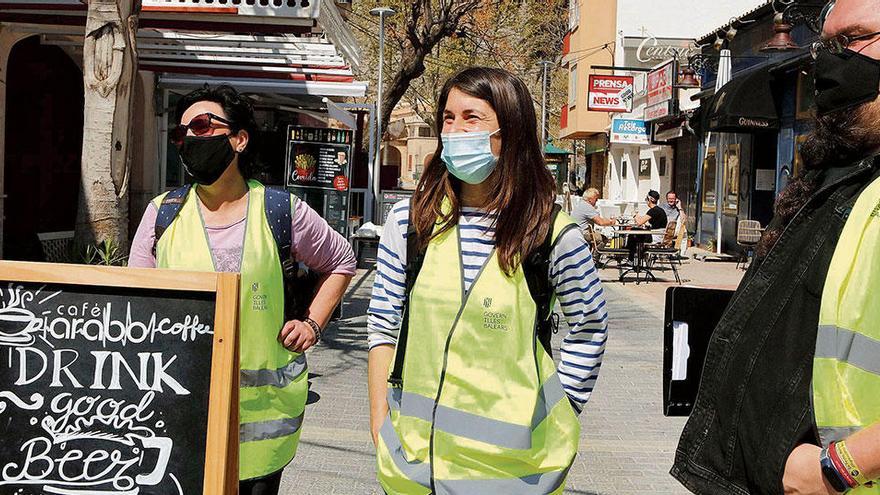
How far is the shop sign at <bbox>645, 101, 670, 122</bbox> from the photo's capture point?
26.6m

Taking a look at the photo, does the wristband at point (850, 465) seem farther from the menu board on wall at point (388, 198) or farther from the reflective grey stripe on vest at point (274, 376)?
the menu board on wall at point (388, 198)

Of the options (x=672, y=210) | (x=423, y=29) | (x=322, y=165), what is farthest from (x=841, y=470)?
(x=423, y=29)

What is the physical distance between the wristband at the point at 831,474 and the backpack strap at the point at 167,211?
7.22 ft

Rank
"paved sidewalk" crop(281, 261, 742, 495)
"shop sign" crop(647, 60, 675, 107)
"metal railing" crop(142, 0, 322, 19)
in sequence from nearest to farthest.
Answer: "paved sidewalk" crop(281, 261, 742, 495), "metal railing" crop(142, 0, 322, 19), "shop sign" crop(647, 60, 675, 107)

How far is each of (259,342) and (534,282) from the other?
0.98 meters

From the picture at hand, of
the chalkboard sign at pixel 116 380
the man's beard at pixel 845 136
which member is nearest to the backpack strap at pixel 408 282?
the chalkboard sign at pixel 116 380

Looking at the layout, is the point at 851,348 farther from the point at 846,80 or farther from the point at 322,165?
the point at 322,165

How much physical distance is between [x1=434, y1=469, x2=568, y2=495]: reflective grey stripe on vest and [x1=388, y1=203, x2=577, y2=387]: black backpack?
Result: 322mm

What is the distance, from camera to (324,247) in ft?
11.6

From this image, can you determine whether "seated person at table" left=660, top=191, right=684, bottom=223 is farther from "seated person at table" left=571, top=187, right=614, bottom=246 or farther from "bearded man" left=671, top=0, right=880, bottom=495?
"bearded man" left=671, top=0, right=880, bottom=495

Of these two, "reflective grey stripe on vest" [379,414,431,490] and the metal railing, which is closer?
"reflective grey stripe on vest" [379,414,431,490]

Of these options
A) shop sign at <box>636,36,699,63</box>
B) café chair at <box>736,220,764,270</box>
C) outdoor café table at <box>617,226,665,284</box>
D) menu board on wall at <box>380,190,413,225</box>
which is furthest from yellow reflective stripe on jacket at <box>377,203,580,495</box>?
shop sign at <box>636,36,699,63</box>

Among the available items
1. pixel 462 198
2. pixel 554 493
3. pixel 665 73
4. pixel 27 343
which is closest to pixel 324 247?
pixel 462 198

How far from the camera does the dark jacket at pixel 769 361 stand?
2.01m
